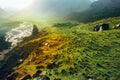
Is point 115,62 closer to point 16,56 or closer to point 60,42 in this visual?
point 60,42

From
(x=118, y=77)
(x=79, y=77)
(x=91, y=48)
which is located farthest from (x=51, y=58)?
(x=118, y=77)

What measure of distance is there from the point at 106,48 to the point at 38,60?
117ft

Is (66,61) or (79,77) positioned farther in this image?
(66,61)

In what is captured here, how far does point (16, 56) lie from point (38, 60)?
113 ft

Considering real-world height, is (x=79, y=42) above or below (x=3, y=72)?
above

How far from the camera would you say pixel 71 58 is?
137 meters

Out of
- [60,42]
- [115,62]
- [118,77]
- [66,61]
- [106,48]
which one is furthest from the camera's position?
[60,42]

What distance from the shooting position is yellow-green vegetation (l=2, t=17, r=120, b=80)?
4610 inches

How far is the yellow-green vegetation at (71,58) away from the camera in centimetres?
11710

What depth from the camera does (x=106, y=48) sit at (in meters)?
144

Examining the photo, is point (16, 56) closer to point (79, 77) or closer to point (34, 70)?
point (34, 70)

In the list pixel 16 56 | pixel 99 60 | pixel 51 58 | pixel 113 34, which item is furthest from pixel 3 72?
pixel 113 34

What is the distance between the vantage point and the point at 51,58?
141875 mm

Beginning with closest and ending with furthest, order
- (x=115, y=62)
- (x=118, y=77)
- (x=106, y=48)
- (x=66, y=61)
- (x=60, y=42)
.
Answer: (x=118, y=77)
(x=115, y=62)
(x=66, y=61)
(x=106, y=48)
(x=60, y=42)
